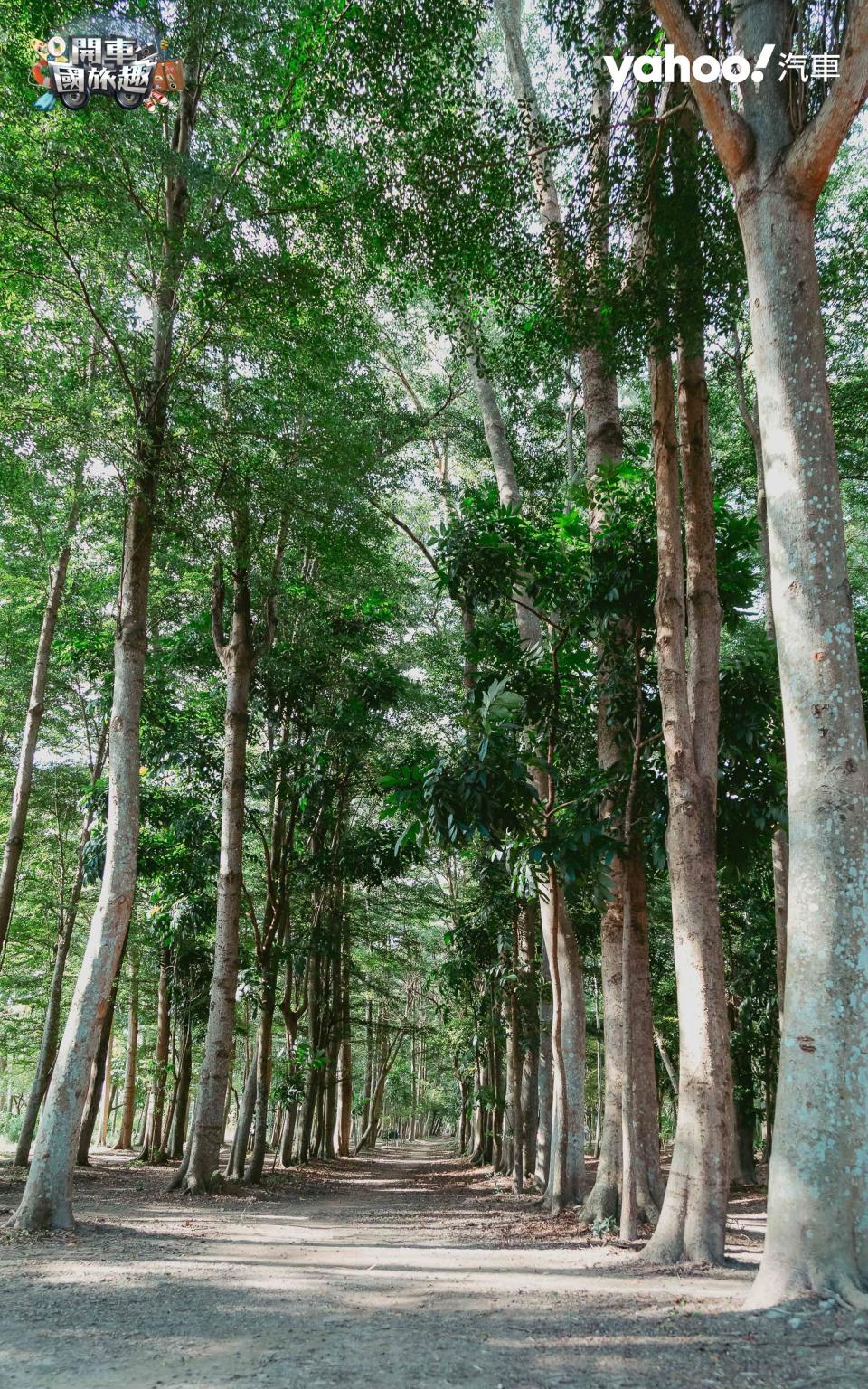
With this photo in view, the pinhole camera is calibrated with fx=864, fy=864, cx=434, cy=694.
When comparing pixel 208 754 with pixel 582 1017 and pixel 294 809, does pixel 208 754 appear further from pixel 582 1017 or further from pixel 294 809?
pixel 582 1017

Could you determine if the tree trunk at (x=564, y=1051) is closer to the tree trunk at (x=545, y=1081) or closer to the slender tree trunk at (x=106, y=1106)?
the tree trunk at (x=545, y=1081)

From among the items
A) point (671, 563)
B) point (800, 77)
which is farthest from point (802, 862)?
point (800, 77)

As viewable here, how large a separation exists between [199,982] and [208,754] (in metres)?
6.51

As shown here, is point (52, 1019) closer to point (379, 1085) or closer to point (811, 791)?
point (811, 791)

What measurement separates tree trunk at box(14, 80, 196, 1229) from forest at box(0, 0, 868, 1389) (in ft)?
0.17

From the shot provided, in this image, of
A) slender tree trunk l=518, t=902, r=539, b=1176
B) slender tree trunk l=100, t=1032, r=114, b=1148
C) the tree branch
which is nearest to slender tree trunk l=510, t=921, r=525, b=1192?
slender tree trunk l=518, t=902, r=539, b=1176

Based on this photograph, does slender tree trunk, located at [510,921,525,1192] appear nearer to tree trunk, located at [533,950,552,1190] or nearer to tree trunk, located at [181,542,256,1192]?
tree trunk, located at [533,950,552,1190]

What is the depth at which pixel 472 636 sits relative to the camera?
10.3 meters

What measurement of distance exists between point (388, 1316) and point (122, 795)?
5.44 m

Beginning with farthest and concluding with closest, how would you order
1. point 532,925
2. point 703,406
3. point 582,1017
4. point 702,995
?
1. point 532,925
2. point 582,1017
3. point 703,406
4. point 702,995

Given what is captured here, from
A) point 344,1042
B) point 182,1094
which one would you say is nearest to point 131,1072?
point 182,1094

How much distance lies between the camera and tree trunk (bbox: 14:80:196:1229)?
744 cm

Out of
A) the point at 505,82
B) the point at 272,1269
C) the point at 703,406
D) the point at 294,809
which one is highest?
the point at 505,82

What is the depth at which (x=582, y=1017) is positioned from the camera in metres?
9.82
